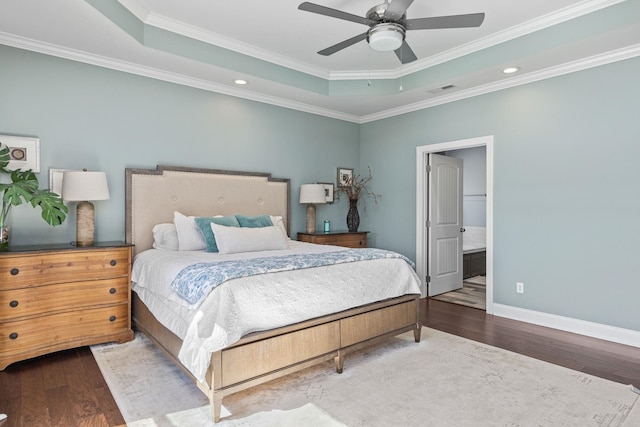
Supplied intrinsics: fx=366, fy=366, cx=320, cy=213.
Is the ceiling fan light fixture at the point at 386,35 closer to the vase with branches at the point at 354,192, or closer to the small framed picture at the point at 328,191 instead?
the small framed picture at the point at 328,191

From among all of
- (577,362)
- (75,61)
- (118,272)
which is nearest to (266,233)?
(118,272)

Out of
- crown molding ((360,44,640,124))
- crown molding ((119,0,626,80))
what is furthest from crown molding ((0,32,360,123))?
crown molding ((360,44,640,124))

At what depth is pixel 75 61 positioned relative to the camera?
11.3ft

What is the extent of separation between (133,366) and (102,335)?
548 mm

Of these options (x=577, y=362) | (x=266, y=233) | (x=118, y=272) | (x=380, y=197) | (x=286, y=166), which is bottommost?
(x=577, y=362)

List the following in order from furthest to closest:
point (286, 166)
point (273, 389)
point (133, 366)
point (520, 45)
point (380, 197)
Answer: point (380, 197), point (286, 166), point (520, 45), point (133, 366), point (273, 389)

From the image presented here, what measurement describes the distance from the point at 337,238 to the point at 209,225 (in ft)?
6.27

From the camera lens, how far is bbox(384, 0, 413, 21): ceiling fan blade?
7.46 feet

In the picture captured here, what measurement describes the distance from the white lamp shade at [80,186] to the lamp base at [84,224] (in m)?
0.12

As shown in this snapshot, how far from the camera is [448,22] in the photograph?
2.41 metres

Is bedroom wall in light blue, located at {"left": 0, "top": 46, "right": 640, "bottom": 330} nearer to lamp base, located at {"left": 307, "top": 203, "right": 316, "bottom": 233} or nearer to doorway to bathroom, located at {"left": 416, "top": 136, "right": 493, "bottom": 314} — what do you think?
doorway to bathroom, located at {"left": 416, "top": 136, "right": 493, "bottom": 314}

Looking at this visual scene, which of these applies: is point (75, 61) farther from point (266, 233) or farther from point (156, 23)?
point (266, 233)

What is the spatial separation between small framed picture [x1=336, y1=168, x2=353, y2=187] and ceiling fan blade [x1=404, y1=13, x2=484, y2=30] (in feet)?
10.5

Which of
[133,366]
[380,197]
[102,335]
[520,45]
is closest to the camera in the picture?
[133,366]
